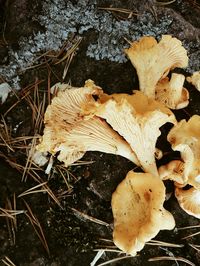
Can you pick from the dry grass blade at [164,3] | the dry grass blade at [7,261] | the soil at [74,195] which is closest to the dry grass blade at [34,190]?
the soil at [74,195]

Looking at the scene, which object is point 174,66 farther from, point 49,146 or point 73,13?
point 49,146

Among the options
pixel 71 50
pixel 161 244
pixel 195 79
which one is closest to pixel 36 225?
pixel 161 244

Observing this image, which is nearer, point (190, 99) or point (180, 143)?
point (180, 143)

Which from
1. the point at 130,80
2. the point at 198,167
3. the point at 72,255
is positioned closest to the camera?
the point at 198,167

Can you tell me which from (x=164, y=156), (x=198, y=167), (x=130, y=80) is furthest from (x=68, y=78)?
(x=198, y=167)

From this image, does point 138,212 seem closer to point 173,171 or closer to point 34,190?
point 173,171

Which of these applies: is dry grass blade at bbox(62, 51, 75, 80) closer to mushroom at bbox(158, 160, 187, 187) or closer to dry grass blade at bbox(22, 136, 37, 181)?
dry grass blade at bbox(22, 136, 37, 181)

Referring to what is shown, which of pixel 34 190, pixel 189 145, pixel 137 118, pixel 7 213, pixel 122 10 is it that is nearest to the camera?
pixel 137 118
